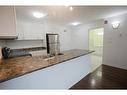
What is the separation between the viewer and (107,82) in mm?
2688

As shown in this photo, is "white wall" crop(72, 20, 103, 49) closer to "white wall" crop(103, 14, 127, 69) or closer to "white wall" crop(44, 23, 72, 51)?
"white wall" crop(44, 23, 72, 51)

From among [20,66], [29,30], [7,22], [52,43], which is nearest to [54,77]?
[20,66]

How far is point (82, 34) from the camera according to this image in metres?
5.96

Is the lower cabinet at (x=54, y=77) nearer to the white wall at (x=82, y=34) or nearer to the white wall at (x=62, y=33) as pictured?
the white wall at (x=82, y=34)

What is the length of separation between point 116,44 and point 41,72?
3.49 m

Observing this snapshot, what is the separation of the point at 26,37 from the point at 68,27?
10.3ft

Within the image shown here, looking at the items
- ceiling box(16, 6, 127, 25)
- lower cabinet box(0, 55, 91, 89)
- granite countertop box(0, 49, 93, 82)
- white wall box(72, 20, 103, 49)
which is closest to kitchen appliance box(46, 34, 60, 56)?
white wall box(72, 20, 103, 49)

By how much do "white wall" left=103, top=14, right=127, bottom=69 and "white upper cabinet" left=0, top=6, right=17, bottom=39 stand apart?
373 centimetres

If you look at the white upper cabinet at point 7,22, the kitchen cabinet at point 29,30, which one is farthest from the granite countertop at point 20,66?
the kitchen cabinet at point 29,30

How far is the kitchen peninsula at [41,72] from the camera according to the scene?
4.36 ft

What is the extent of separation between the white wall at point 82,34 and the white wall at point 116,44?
3.08 ft

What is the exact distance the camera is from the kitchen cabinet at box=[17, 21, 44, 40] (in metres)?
3.95

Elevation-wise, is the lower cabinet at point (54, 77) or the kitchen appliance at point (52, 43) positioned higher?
the kitchen appliance at point (52, 43)
